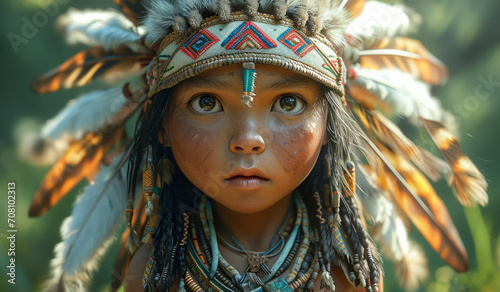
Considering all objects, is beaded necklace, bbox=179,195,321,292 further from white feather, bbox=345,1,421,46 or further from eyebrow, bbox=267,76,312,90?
white feather, bbox=345,1,421,46

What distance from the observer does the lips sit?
4.68 ft

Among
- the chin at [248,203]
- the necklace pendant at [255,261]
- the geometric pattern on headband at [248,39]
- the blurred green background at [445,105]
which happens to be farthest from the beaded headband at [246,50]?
the blurred green background at [445,105]

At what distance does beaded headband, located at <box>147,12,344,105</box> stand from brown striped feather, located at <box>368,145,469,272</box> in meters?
0.51

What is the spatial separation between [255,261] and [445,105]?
1066 mm

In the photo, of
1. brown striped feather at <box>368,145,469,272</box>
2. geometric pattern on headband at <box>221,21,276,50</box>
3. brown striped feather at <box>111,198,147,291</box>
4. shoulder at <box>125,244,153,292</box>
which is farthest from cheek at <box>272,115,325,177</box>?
brown striped feather at <box>111,198,147,291</box>

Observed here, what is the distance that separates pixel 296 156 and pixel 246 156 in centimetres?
15

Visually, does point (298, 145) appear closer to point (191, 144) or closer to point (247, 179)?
point (247, 179)

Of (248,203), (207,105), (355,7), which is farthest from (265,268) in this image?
(355,7)

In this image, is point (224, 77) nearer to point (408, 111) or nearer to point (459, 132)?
point (408, 111)

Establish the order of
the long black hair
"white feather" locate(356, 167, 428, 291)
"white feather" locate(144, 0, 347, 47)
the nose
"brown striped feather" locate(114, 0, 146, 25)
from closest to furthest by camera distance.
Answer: the nose
"white feather" locate(144, 0, 347, 47)
the long black hair
"brown striped feather" locate(114, 0, 146, 25)
"white feather" locate(356, 167, 428, 291)

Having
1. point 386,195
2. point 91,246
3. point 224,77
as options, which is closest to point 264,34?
point 224,77

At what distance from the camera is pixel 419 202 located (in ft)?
6.22

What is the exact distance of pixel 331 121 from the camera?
166 cm

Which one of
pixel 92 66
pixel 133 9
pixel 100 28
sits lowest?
pixel 92 66
